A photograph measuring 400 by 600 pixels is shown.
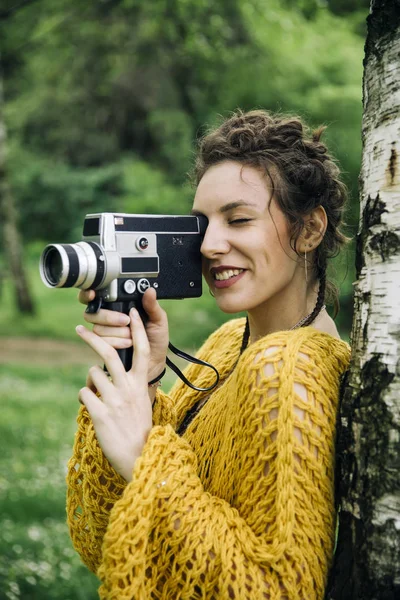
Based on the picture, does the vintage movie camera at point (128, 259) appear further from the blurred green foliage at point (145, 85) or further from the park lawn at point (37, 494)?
the blurred green foliage at point (145, 85)

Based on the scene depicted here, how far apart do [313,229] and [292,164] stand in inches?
8.5

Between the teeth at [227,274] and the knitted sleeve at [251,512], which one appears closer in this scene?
the knitted sleeve at [251,512]

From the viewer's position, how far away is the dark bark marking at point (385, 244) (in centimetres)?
152

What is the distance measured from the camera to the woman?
1.54 m

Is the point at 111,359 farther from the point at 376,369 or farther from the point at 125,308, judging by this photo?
the point at 376,369

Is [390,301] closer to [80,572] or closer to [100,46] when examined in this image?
[80,572]

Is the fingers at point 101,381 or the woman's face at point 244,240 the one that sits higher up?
the woman's face at point 244,240

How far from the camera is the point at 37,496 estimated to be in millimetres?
4516

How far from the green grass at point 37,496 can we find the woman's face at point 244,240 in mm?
2096

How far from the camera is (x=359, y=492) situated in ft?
5.07

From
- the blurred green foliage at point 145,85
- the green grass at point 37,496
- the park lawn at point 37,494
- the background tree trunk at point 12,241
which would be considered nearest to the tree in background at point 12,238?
the background tree trunk at point 12,241

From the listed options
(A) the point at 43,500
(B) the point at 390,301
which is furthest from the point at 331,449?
(A) the point at 43,500

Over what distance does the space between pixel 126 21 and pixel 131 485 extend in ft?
38.8

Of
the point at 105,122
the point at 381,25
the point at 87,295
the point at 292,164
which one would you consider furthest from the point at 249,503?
the point at 105,122
